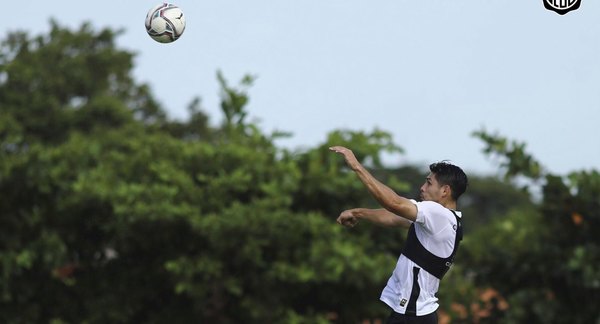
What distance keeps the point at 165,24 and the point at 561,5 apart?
184 inches

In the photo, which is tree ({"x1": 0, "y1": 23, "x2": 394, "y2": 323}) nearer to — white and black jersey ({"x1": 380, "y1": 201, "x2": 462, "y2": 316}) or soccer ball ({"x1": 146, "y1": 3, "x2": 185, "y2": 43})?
soccer ball ({"x1": 146, "y1": 3, "x2": 185, "y2": 43})

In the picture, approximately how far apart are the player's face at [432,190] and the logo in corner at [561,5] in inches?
189

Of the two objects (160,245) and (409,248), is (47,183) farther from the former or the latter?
(409,248)

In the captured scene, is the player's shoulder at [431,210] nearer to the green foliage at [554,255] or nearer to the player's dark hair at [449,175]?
the player's dark hair at [449,175]

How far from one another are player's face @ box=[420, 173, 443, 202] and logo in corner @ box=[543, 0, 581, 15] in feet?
15.8

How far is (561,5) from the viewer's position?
12.8 m

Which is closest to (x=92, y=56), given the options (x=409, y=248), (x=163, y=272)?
(x=163, y=272)

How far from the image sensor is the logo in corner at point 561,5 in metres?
12.4

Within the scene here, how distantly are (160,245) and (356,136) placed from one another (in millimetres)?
2941

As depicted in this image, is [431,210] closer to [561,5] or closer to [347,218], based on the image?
[347,218]

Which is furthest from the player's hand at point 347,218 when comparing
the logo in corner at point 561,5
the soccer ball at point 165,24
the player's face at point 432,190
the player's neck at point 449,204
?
the logo in corner at point 561,5

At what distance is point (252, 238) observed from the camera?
14.4m

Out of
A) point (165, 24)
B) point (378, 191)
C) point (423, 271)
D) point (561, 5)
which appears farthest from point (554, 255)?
point (378, 191)

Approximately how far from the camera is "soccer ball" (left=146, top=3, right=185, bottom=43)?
10695 millimetres
